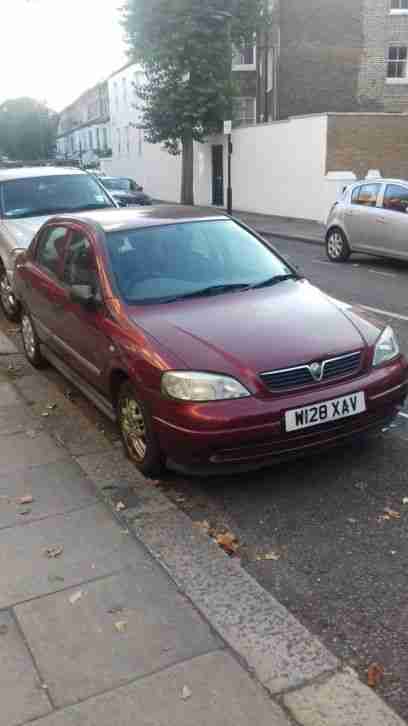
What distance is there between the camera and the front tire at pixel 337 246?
1369cm

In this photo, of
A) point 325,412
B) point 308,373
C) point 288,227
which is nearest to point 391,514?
point 325,412

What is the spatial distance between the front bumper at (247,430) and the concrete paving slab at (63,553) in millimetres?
591

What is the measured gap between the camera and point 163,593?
10.4 feet

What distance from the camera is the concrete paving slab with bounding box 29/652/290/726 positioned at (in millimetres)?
2404

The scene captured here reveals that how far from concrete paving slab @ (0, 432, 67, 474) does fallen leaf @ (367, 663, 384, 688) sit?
2685mm

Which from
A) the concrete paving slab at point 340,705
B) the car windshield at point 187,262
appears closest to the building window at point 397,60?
the car windshield at point 187,262

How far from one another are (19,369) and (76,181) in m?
3.61

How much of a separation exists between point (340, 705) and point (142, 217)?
392cm

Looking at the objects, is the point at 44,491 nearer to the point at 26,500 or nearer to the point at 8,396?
the point at 26,500

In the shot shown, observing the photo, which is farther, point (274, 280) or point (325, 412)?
point (274, 280)

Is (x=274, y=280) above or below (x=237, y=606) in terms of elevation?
above

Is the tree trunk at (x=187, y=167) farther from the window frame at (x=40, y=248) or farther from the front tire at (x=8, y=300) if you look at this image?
the window frame at (x=40, y=248)

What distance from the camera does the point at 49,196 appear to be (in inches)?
368

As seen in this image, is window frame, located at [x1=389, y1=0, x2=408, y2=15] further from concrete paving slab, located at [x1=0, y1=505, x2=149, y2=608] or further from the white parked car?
concrete paving slab, located at [x1=0, y1=505, x2=149, y2=608]
